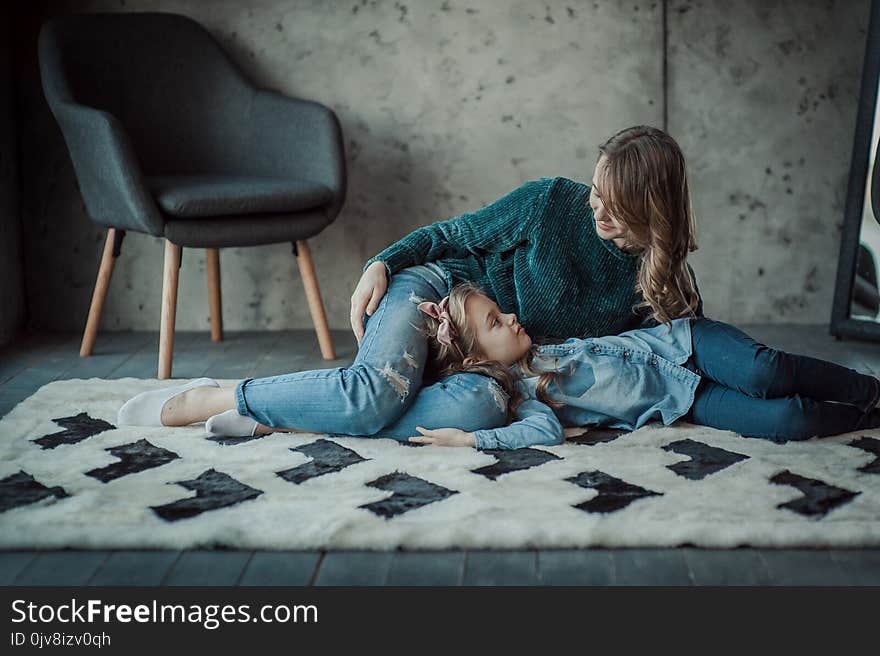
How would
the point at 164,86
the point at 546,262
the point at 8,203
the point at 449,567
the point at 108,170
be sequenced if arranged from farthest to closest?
the point at 8,203 < the point at 164,86 < the point at 108,170 < the point at 546,262 < the point at 449,567

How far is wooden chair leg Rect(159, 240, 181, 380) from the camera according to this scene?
2.76 meters

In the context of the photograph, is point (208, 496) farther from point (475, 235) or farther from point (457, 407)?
point (475, 235)

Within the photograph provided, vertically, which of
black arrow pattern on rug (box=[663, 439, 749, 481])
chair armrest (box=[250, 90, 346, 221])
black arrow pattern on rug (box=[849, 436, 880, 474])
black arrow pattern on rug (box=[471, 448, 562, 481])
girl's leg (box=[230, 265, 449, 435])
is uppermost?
chair armrest (box=[250, 90, 346, 221])

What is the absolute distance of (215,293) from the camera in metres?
3.24

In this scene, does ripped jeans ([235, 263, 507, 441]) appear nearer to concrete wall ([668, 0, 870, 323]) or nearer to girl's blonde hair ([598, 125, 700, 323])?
girl's blonde hair ([598, 125, 700, 323])

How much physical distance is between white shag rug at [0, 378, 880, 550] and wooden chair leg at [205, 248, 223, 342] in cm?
103

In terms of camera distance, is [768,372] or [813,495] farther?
[768,372]

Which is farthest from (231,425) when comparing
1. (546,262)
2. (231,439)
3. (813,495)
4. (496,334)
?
(813,495)

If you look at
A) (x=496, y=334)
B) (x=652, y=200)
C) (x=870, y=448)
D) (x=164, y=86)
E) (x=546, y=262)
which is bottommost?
(x=870, y=448)

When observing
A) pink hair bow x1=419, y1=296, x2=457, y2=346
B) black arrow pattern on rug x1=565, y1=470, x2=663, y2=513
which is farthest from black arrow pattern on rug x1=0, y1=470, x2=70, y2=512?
black arrow pattern on rug x1=565, y1=470, x2=663, y2=513

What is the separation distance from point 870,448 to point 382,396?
3.03 feet
